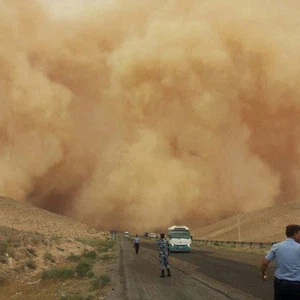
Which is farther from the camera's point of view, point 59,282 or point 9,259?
point 9,259

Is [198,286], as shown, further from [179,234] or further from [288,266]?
[179,234]

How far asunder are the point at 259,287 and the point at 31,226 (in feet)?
203

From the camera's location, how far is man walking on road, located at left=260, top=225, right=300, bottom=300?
6.05 m

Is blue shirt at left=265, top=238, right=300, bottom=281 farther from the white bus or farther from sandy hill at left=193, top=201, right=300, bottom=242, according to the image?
sandy hill at left=193, top=201, right=300, bottom=242

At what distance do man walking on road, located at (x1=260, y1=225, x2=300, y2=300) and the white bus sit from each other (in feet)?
108

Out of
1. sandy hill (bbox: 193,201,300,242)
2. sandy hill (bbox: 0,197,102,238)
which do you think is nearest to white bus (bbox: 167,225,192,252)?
sandy hill (bbox: 0,197,102,238)

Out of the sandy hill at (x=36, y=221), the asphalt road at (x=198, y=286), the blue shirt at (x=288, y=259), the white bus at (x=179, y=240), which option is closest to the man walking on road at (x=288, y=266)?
the blue shirt at (x=288, y=259)

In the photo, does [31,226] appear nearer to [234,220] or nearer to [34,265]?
[234,220]

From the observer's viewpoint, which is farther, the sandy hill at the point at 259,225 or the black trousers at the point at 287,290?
the sandy hill at the point at 259,225

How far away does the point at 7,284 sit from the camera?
20141mm

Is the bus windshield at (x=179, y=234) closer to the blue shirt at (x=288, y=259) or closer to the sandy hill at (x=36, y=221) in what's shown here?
the sandy hill at (x=36, y=221)

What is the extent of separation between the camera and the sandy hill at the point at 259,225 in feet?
244

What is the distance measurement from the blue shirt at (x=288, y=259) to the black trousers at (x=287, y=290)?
0.06 metres

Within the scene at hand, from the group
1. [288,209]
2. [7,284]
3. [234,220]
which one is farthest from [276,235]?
[7,284]
